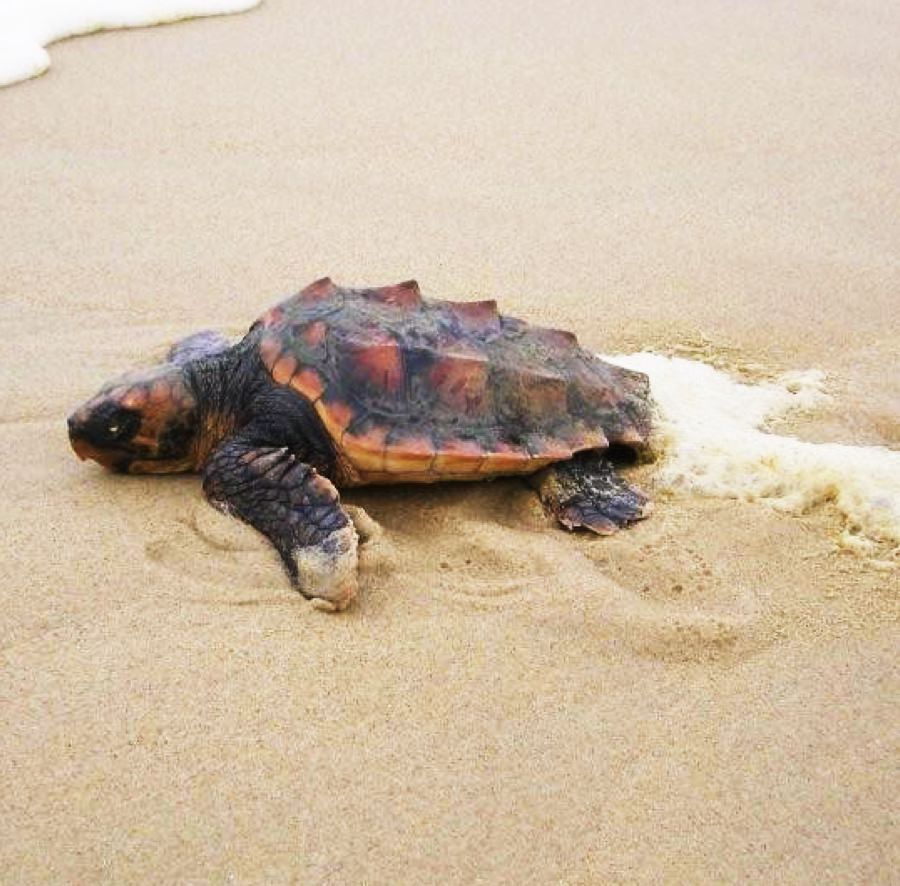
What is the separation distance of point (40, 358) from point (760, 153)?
382 cm

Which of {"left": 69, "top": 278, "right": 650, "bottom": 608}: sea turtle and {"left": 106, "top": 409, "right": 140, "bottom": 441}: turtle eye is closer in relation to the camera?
{"left": 69, "top": 278, "right": 650, "bottom": 608}: sea turtle

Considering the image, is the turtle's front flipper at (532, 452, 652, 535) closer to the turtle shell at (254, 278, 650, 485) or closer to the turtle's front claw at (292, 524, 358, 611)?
the turtle shell at (254, 278, 650, 485)

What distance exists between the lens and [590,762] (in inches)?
89.7

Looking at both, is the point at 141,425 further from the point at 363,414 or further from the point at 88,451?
the point at 363,414

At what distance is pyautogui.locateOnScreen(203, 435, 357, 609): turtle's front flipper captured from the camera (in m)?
2.71

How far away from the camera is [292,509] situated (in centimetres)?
292

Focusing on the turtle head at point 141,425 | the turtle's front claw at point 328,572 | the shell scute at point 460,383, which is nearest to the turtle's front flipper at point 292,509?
the turtle's front claw at point 328,572

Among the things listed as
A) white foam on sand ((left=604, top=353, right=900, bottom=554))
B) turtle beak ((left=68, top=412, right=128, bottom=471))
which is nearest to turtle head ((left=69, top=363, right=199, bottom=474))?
turtle beak ((left=68, top=412, right=128, bottom=471))

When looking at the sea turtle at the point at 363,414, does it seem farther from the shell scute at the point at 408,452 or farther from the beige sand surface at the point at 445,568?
the beige sand surface at the point at 445,568

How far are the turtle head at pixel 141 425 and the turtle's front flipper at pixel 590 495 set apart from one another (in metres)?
1.10

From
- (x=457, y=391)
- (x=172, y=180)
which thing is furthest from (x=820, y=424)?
(x=172, y=180)

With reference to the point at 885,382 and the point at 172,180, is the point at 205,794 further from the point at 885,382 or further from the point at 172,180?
the point at 172,180

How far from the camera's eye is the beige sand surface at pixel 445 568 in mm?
2125

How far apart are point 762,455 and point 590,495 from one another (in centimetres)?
58
